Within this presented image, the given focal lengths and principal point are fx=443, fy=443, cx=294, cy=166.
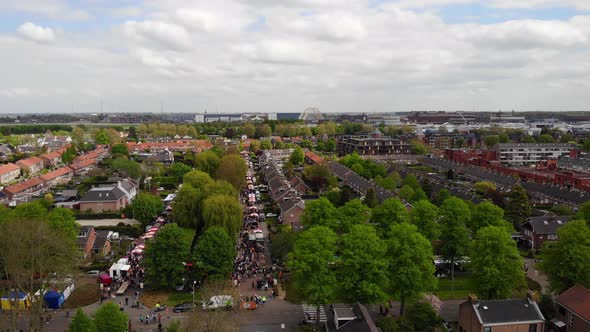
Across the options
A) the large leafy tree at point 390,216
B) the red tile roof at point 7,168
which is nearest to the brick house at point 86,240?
the large leafy tree at point 390,216

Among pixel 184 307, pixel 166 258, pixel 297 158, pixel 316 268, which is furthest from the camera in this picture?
pixel 297 158

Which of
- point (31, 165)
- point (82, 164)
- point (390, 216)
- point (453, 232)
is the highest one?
point (390, 216)

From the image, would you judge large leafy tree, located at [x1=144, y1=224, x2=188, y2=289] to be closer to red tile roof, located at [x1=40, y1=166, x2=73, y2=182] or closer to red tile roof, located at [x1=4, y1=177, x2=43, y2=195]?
red tile roof, located at [x1=4, y1=177, x2=43, y2=195]

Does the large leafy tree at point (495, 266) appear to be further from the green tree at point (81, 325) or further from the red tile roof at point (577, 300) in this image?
the green tree at point (81, 325)

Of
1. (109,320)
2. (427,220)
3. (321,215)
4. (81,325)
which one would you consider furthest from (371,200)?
(81,325)

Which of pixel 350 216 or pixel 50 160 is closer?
pixel 350 216

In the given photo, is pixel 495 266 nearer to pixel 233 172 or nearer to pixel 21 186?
pixel 233 172

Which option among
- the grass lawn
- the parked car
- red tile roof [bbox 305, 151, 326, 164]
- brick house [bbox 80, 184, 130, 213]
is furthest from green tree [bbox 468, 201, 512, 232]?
red tile roof [bbox 305, 151, 326, 164]

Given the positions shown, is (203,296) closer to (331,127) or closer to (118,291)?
(118,291)
